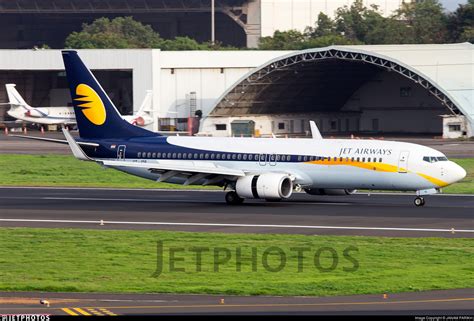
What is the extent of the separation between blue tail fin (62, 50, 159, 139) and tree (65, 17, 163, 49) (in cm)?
11834

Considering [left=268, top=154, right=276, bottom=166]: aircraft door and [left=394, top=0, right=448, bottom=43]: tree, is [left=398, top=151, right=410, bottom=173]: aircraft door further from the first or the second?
[left=394, top=0, right=448, bottom=43]: tree

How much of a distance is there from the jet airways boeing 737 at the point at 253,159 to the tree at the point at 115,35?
119 m

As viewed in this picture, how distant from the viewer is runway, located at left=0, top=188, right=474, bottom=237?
144 feet

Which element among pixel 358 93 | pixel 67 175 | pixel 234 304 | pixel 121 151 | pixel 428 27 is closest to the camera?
pixel 234 304

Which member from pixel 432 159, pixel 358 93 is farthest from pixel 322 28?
pixel 432 159

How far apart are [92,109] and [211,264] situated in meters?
25.8

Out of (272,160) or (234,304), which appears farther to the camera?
(272,160)

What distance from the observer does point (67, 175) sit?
74.9 m

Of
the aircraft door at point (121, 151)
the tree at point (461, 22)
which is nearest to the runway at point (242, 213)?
the aircraft door at point (121, 151)

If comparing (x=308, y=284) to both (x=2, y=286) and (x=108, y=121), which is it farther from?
(x=108, y=121)

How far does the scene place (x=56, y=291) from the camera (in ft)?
95.6

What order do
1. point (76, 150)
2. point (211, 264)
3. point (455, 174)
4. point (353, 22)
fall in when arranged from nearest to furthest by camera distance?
1. point (211, 264)
2. point (455, 174)
3. point (76, 150)
4. point (353, 22)

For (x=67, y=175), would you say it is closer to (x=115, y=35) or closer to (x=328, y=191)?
(x=328, y=191)

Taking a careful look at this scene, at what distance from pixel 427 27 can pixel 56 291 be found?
15563 centimetres
